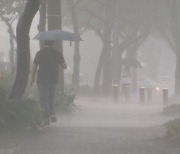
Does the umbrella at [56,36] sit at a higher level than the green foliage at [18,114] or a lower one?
higher

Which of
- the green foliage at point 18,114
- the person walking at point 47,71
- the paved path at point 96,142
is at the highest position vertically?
the person walking at point 47,71

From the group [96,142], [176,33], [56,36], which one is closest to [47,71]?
[56,36]

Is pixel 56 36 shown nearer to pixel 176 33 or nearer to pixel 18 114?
pixel 18 114

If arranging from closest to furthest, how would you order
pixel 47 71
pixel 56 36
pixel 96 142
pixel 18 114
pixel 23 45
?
pixel 96 142 → pixel 18 114 → pixel 23 45 → pixel 47 71 → pixel 56 36

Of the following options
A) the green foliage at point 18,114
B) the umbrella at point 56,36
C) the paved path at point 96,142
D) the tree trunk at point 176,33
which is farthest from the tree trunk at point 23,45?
the tree trunk at point 176,33

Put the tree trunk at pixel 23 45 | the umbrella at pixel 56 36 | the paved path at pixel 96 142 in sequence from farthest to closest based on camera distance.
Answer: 1. the umbrella at pixel 56 36
2. the tree trunk at pixel 23 45
3. the paved path at pixel 96 142

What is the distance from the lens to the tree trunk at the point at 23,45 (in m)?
10.2

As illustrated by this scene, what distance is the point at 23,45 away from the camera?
10.4 metres

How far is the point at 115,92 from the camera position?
25.4m

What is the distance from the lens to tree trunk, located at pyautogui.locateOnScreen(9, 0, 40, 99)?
33.4ft

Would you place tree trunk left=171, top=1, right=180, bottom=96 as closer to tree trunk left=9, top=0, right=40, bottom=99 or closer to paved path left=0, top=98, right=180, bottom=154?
paved path left=0, top=98, right=180, bottom=154

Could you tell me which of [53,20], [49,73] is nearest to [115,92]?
[53,20]

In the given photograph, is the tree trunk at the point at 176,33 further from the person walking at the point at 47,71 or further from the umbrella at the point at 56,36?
the person walking at the point at 47,71

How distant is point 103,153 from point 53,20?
7977 millimetres
